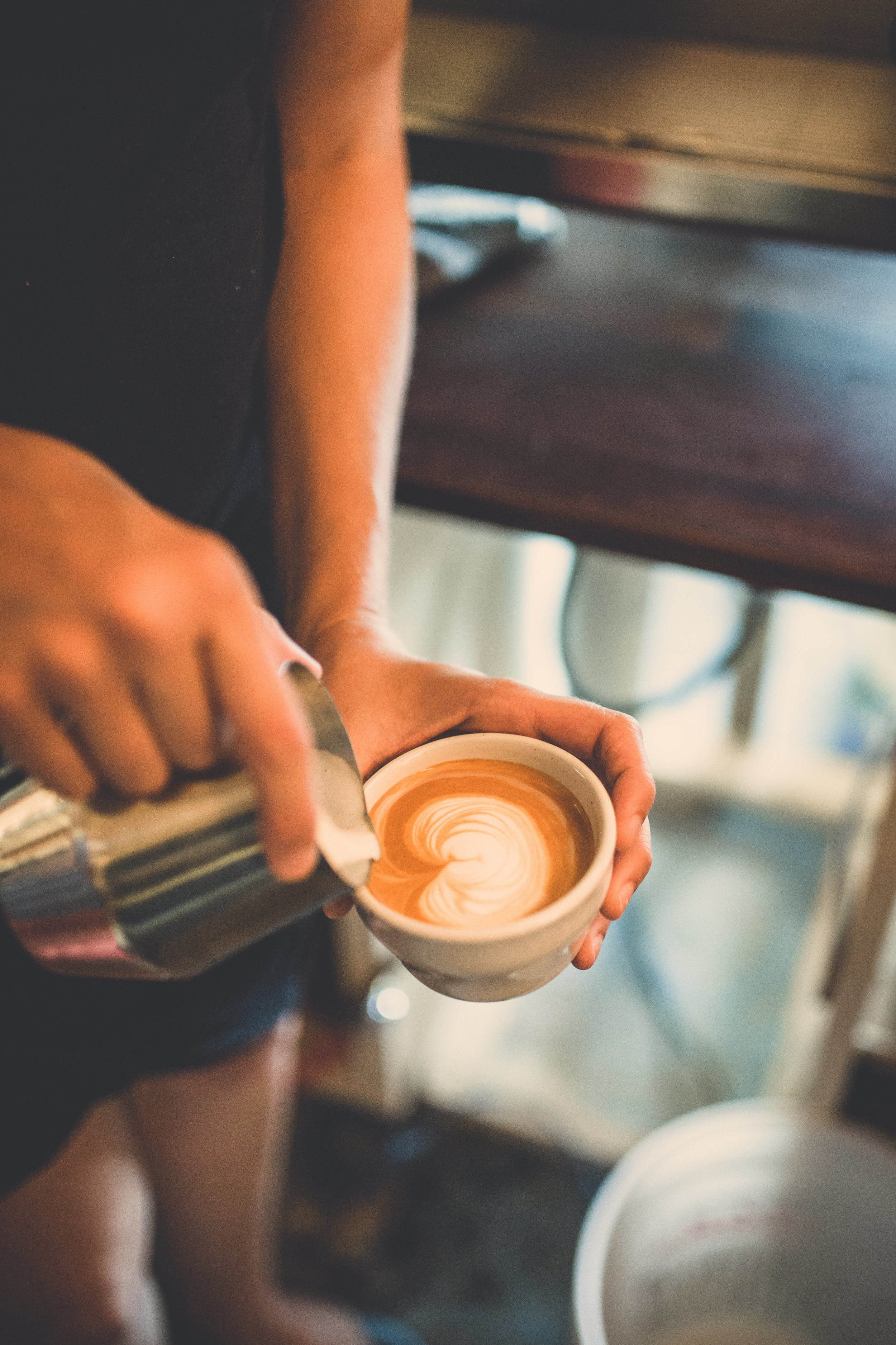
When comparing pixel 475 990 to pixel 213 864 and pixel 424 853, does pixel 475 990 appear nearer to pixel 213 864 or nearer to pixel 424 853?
pixel 424 853

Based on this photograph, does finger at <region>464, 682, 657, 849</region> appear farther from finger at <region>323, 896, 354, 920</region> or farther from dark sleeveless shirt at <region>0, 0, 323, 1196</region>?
dark sleeveless shirt at <region>0, 0, 323, 1196</region>

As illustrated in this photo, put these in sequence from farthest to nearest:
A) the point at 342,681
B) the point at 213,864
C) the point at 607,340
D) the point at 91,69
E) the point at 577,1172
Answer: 1. the point at 577,1172
2. the point at 607,340
3. the point at 342,681
4. the point at 91,69
5. the point at 213,864

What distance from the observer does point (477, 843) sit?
2.35 feet

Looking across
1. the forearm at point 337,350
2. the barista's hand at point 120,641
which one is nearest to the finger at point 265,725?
the barista's hand at point 120,641

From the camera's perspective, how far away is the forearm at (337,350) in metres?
0.92

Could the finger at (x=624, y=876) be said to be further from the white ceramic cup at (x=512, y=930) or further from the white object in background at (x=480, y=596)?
the white object in background at (x=480, y=596)

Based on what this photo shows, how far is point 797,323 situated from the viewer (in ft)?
4.39

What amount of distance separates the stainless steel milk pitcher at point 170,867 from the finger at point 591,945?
197 mm

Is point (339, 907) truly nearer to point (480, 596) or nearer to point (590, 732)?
point (590, 732)

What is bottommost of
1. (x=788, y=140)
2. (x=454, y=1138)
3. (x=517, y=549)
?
(x=454, y=1138)

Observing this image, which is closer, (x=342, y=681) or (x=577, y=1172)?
(x=342, y=681)

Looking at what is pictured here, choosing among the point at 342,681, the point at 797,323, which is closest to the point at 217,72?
the point at 342,681

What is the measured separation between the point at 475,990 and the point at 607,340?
0.98 meters

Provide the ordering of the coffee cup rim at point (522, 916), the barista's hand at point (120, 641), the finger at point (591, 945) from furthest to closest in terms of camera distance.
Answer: the finger at point (591, 945)
the coffee cup rim at point (522, 916)
the barista's hand at point (120, 641)
